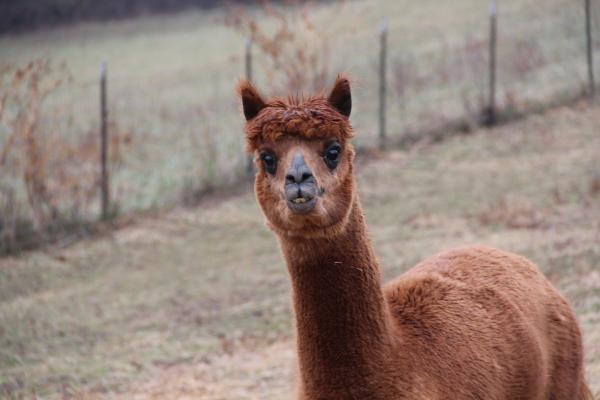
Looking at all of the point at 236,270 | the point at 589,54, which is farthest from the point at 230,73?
the point at 236,270

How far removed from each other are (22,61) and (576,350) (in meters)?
21.1

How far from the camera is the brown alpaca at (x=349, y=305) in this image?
4.15 metres

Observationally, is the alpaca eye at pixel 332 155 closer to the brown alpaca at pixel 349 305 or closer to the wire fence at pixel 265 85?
the brown alpaca at pixel 349 305

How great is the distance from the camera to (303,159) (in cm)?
410

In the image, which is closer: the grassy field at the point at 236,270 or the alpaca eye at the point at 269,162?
the alpaca eye at the point at 269,162

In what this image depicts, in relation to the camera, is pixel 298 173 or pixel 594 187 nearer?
pixel 298 173

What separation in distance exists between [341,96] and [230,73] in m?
20.5

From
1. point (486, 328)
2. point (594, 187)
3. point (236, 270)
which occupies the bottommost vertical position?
point (236, 270)

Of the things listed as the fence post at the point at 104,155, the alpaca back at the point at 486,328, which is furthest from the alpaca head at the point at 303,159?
the fence post at the point at 104,155

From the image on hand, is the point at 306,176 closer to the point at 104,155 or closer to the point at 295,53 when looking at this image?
the point at 104,155

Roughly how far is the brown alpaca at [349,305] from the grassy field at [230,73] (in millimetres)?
6762

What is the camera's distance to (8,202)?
12.2 metres

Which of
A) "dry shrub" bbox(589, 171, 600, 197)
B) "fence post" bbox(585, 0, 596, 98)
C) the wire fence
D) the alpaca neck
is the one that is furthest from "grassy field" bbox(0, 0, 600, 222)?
the alpaca neck

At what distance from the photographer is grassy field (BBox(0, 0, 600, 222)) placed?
15.4 meters
